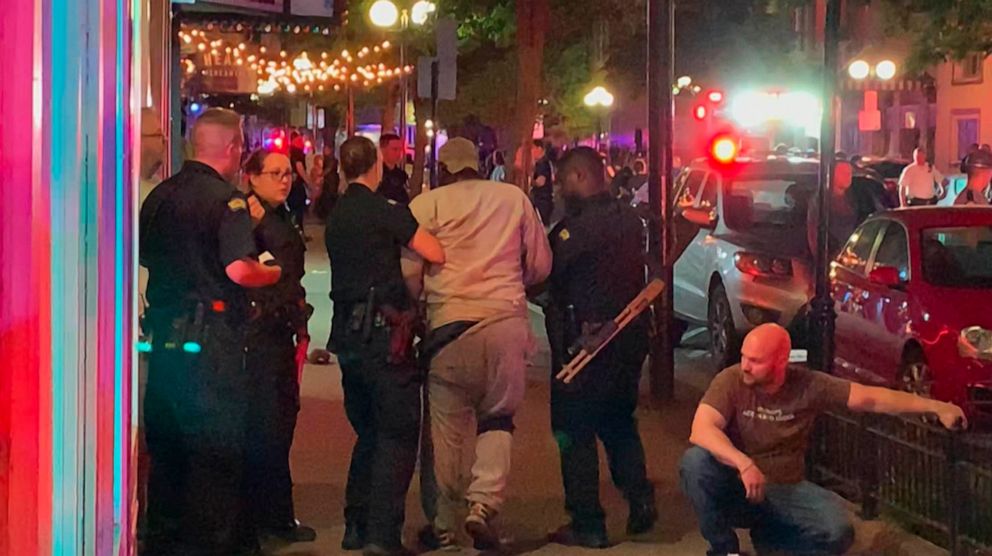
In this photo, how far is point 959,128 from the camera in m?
41.1

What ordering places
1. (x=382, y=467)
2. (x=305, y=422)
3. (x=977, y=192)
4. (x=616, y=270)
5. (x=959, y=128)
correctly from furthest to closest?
(x=959, y=128), (x=977, y=192), (x=305, y=422), (x=616, y=270), (x=382, y=467)

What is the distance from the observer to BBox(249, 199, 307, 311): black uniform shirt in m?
6.59

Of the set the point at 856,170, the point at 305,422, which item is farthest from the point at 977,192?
the point at 305,422

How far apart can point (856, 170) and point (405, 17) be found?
10646mm

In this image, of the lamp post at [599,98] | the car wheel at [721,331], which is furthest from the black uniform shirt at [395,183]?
the lamp post at [599,98]

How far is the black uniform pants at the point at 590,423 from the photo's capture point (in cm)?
694

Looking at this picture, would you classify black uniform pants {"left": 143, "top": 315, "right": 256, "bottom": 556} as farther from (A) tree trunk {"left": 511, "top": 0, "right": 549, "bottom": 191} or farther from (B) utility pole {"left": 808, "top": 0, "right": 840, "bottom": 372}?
(A) tree trunk {"left": 511, "top": 0, "right": 549, "bottom": 191}

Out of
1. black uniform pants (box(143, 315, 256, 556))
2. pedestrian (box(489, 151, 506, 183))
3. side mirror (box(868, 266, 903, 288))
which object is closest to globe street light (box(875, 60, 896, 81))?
pedestrian (box(489, 151, 506, 183))

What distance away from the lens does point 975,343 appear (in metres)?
9.23

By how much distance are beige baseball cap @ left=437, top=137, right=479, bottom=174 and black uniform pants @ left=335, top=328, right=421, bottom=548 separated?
83cm

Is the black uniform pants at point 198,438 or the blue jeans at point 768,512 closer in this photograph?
the black uniform pants at point 198,438

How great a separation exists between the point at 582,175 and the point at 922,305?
141 inches

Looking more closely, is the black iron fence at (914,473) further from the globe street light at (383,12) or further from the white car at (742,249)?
the globe street light at (383,12)

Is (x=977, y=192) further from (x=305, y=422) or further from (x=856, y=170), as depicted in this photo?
(x=305, y=422)
